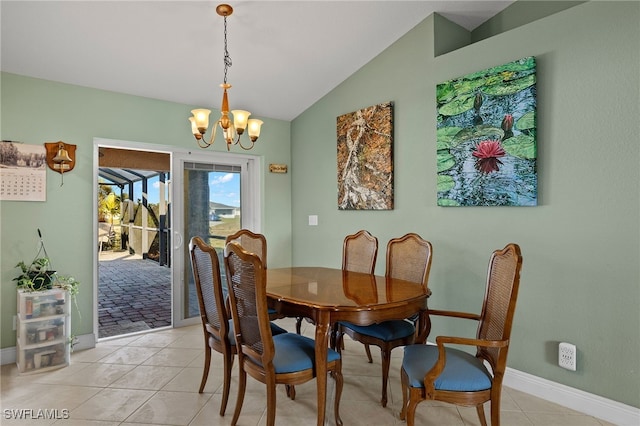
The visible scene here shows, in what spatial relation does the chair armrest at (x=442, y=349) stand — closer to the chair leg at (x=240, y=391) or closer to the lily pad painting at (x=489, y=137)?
the chair leg at (x=240, y=391)

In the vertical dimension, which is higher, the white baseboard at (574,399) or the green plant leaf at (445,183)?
the green plant leaf at (445,183)

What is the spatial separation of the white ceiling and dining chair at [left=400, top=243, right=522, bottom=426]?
7.67 feet

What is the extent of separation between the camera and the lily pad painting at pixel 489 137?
2.54 metres

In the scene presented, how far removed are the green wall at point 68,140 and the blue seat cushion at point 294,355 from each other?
7.76ft

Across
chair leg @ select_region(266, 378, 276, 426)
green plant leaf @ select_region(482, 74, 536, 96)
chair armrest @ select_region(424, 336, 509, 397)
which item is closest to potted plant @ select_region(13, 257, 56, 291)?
chair leg @ select_region(266, 378, 276, 426)

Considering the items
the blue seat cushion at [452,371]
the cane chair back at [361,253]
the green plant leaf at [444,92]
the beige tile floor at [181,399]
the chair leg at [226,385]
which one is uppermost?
the green plant leaf at [444,92]

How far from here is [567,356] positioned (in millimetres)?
2389

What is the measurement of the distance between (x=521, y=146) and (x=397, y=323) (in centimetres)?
152

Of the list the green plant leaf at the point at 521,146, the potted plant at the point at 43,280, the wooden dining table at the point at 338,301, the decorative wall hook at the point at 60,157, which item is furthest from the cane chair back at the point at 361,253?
the decorative wall hook at the point at 60,157

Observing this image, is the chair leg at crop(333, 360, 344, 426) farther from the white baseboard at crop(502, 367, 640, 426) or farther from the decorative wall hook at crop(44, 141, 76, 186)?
the decorative wall hook at crop(44, 141, 76, 186)

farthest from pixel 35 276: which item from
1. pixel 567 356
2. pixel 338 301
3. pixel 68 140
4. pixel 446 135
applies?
pixel 567 356

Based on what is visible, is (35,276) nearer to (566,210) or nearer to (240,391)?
(240,391)

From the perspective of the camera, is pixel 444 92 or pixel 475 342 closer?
pixel 475 342

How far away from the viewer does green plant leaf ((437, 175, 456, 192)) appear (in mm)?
2994
